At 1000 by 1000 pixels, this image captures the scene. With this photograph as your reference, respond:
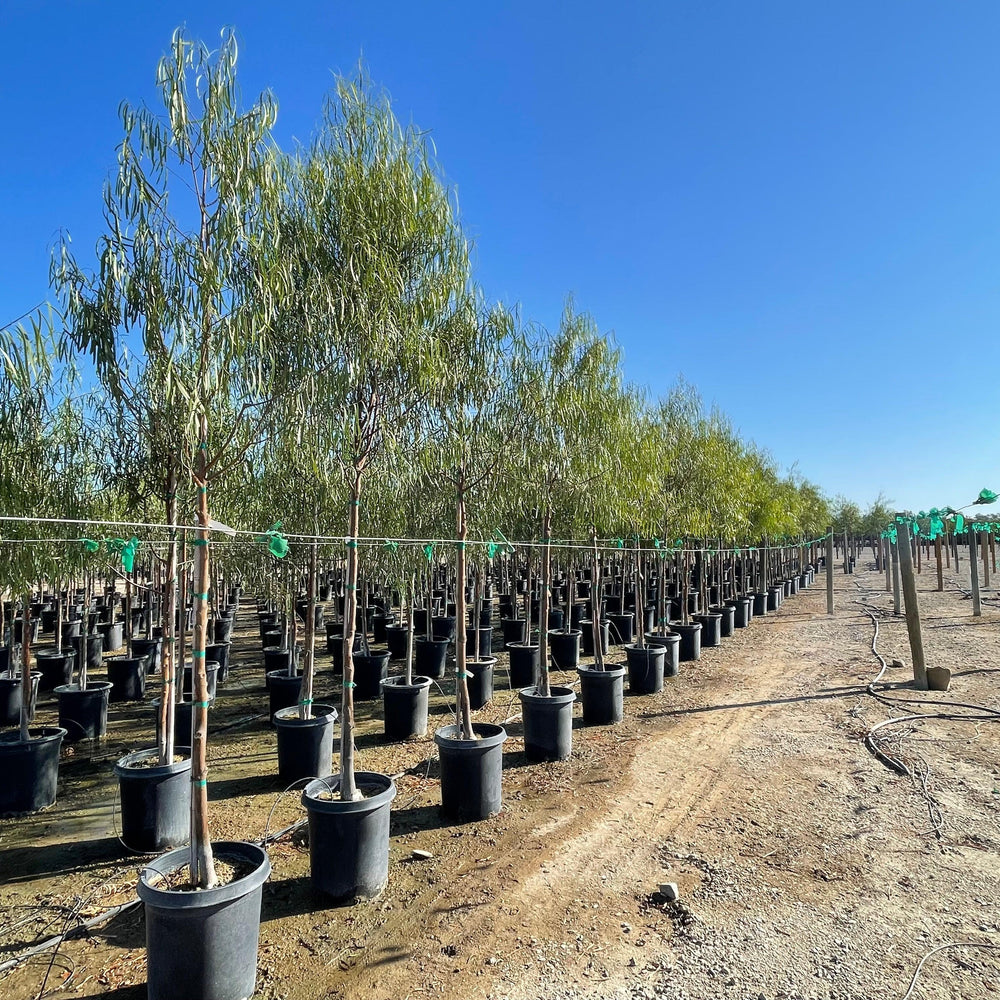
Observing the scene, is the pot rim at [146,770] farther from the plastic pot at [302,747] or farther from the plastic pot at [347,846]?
the plastic pot at [347,846]

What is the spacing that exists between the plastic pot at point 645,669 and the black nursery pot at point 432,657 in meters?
2.85

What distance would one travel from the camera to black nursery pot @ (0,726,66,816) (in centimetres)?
511

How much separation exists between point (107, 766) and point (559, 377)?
596 cm

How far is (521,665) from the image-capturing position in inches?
368

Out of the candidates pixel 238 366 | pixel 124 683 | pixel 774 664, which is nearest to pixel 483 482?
pixel 238 366

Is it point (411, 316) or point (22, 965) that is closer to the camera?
point (22, 965)

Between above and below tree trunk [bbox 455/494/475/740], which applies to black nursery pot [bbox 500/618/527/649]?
below

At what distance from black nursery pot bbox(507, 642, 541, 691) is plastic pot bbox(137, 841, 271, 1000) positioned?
21.4 feet

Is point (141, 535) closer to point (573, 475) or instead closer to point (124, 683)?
point (124, 683)

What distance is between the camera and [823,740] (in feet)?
21.3

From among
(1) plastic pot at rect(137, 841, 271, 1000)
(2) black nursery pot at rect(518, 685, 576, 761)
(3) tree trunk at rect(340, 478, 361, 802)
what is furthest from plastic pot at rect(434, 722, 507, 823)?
(1) plastic pot at rect(137, 841, 271, 1000)

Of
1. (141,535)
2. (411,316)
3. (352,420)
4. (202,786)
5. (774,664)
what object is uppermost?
(411,316)

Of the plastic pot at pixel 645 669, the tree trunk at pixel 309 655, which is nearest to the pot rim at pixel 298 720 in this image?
the tree trunk at pixel 309 655

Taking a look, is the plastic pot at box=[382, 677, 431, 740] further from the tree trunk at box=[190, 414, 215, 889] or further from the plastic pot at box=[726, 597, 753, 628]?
the plastic pot at box=[726, 597, 753, 628]
